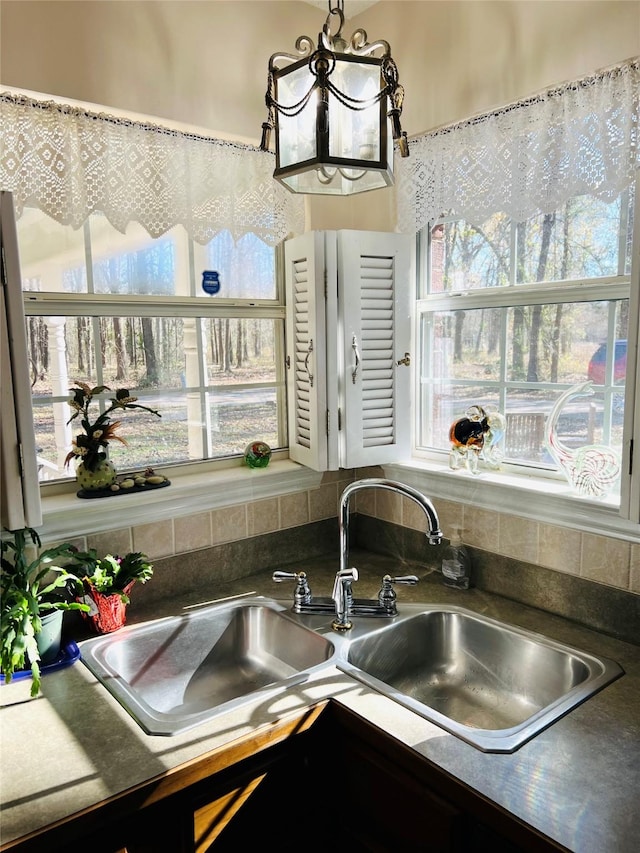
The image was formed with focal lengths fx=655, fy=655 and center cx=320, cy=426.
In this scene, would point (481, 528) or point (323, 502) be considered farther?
point (323, 502)

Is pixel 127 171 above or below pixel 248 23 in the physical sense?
below

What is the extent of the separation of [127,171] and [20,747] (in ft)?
4.84

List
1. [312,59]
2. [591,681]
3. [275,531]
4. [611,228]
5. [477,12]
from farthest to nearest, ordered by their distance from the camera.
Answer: [275,531] < [477,12] < [611,228] < [591,681] < [312,59]

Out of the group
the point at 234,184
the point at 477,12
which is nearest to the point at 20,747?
the point at 234,184

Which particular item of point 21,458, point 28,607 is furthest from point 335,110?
point 28,607

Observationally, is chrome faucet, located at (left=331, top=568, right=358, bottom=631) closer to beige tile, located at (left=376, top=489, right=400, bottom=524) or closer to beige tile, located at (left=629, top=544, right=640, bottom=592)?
beige tile, located at (left=376, top=489, right=400, bottom=524)

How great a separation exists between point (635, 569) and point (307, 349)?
118 cm

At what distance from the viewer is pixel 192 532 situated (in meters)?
2.08

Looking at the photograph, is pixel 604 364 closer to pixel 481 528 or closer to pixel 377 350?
pixel 481 528

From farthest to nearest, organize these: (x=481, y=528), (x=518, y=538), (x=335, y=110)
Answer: (x=481, y=528)
(x=518, y=538)
(x=335, y=110)

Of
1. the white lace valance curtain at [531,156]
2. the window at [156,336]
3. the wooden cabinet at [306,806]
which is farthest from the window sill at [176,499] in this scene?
the white lace valance curtain at [531,156]

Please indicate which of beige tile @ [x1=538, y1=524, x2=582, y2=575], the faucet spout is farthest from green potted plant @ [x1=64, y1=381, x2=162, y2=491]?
beige tile @ [x1=538, y1=524, x2=582, y2=575]

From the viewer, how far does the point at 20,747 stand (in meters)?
1.27

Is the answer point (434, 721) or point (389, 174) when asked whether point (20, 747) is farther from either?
point (389, 174)
